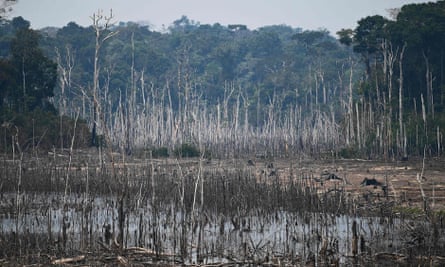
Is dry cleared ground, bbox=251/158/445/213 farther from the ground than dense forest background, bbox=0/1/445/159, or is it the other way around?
dense forest background, bbox=0/1/445/159

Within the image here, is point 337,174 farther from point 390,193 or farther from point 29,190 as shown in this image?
point 29,190

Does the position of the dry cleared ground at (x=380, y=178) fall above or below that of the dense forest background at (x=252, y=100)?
below

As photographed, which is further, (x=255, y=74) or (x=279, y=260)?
(x=255, y=74)

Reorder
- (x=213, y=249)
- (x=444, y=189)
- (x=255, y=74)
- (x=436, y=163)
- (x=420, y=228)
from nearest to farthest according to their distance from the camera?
(x=213, y=249) → (x=420, y=228) → (x=444, y=189) → (x=436, y=163) → (x=255, y=74)

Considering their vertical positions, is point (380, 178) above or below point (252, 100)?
below

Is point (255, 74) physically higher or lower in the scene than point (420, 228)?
higher

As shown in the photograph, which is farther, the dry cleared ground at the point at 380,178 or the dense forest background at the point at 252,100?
the dense forest background at the point at 252,100

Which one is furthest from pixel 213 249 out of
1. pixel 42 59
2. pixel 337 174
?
pixel 42 59

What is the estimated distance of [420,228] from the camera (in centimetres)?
1036

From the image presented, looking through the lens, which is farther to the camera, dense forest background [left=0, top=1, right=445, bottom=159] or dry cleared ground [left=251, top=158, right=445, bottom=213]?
dense forest background [left=0, top=1, right=445, bottom=159]

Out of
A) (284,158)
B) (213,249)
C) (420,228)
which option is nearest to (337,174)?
(284,158)

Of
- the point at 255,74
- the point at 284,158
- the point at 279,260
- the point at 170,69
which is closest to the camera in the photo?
the point at 279,260

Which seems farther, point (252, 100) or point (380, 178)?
point (252, 100)

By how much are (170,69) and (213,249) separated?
47.8m
